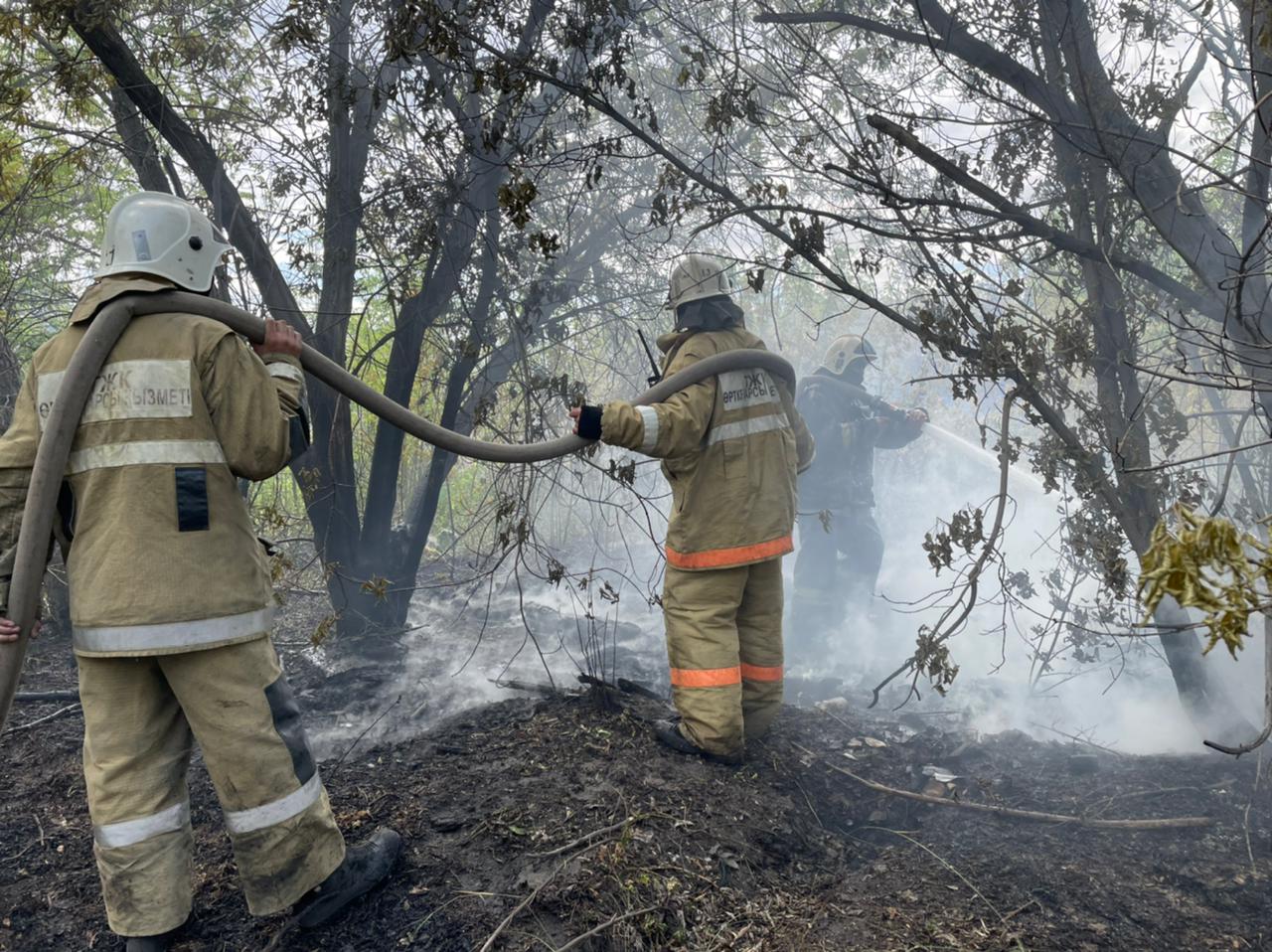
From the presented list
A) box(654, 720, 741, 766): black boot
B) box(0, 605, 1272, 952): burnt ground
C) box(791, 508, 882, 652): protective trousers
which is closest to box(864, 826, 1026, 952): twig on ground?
box(0, 605, 1272, 952): burnt ground

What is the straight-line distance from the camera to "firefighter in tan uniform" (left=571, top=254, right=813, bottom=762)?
381cm

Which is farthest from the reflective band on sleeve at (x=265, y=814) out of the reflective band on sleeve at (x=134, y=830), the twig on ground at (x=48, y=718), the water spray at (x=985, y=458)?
the water spray at (x=985, y=458)

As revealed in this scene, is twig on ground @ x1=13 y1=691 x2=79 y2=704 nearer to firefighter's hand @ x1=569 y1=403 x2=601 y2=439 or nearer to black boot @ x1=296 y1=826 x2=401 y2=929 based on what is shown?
black boot @ x1=296 y1=826 x2=401 y2=929

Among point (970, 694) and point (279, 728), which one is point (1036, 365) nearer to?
point (279, 728)

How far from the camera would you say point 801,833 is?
136 inches

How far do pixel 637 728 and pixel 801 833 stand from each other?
889 mm

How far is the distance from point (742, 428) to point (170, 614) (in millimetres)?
2390

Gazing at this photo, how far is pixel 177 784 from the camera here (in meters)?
2.57

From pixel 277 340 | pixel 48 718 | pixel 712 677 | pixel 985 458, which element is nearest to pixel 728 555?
pixel 712 677

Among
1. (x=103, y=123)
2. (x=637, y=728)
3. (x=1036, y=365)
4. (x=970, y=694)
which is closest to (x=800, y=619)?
(x=970, y=694)

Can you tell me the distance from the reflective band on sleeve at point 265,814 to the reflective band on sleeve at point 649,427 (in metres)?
1.79

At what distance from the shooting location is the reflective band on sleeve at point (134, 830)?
2.45m

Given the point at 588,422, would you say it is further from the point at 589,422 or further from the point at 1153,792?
the point at 1153,792

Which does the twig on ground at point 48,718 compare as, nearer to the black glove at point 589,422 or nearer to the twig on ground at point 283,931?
the twig on ground at point 283,931
